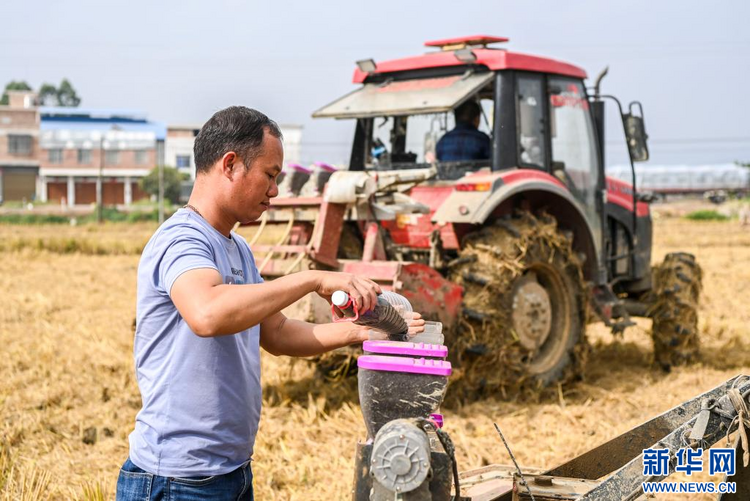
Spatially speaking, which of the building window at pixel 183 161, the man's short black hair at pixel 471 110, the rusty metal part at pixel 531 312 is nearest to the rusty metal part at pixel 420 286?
the rusty metal part at pixel 531 312

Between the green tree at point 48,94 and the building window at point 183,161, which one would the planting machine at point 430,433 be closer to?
the building window at point 183,161

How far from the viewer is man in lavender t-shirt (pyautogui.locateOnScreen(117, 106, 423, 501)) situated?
229 cm

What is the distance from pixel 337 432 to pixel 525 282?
1855mm

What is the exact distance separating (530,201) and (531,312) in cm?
103

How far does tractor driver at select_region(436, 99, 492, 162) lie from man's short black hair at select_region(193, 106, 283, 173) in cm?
441

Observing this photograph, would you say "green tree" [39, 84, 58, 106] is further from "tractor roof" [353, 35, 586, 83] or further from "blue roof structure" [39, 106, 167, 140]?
"tractor roof" [353, 35, 586, 83]

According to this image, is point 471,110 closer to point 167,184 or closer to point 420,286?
point 420,286

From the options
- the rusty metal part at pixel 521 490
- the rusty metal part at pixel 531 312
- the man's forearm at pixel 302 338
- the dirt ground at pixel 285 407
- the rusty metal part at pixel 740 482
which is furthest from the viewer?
the rusty metal part at pixel 531 312

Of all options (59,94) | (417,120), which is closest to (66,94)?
(59,94)

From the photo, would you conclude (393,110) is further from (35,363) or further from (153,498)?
(153,498)

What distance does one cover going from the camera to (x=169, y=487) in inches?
92.0

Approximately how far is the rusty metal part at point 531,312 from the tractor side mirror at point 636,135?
1.77 metres

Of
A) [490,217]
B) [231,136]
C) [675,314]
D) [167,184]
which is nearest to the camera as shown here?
[231,136]

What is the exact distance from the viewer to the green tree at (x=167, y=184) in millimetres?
46312
